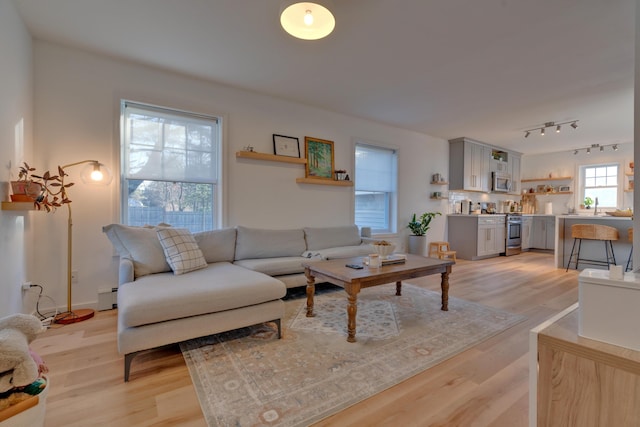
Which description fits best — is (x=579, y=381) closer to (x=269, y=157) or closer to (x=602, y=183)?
(x=269, y=157)

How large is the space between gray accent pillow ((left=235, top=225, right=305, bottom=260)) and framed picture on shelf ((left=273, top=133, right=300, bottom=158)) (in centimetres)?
113

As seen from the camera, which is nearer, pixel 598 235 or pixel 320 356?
pixel 320 356

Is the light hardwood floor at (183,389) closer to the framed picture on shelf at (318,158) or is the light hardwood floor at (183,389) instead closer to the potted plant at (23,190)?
the potted plant at (23,190)

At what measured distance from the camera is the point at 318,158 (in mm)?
4492

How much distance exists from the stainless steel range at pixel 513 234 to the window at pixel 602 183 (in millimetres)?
1996

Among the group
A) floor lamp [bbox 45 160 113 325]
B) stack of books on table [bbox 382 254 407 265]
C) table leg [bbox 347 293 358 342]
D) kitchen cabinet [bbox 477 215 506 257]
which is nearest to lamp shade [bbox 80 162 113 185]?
floor lamp [bbox 45 160 113 325]

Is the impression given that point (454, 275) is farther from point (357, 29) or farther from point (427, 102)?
point (357, 29)

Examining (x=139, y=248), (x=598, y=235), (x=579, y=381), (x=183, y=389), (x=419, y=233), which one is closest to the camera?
(x=579, y=381)

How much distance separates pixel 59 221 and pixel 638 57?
A: 4.86 metres

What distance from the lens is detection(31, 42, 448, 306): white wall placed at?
9.11ft

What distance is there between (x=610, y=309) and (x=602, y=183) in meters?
8.67

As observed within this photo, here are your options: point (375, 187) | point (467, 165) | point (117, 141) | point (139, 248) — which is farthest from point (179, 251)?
point (467, 165)

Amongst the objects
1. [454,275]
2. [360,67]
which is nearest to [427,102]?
[360,67]

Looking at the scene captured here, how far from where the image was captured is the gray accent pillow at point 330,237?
404cm
